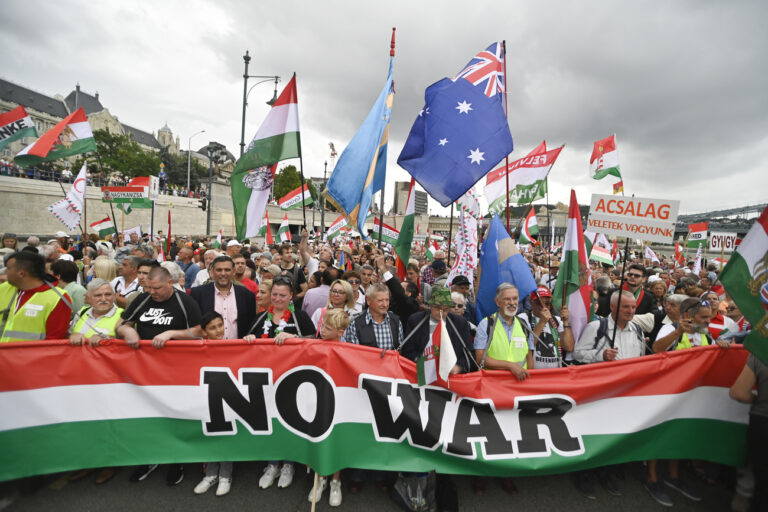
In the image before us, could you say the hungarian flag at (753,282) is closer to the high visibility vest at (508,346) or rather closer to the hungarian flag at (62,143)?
the high visibility vest at (508,346)

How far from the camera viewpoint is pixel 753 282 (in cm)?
277

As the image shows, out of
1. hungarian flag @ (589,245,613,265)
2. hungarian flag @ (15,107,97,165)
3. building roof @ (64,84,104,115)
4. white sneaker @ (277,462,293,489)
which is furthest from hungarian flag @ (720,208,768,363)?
building roof @ (64,84,104,115)

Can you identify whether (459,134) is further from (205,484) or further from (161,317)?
(205,484)

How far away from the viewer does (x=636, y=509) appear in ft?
10.3

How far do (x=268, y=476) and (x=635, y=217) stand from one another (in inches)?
182

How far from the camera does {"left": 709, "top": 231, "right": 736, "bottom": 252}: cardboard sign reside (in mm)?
10258

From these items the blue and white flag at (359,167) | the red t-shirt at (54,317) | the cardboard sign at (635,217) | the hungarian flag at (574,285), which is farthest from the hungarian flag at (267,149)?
the cardboard sign at (635,217)

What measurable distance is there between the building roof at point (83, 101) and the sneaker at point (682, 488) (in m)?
122

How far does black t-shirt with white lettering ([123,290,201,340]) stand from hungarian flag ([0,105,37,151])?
28.9 feet

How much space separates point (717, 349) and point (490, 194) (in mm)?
5789

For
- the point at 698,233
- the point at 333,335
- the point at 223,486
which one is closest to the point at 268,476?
the point at 223,486

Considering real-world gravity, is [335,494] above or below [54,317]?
below

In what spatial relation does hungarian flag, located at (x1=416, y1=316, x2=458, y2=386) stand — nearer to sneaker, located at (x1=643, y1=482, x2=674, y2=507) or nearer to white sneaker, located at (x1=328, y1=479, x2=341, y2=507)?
white sneaker, located at (x1=328, y1=479, x2=341, y2=507)

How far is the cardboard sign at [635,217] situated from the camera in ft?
13.0
